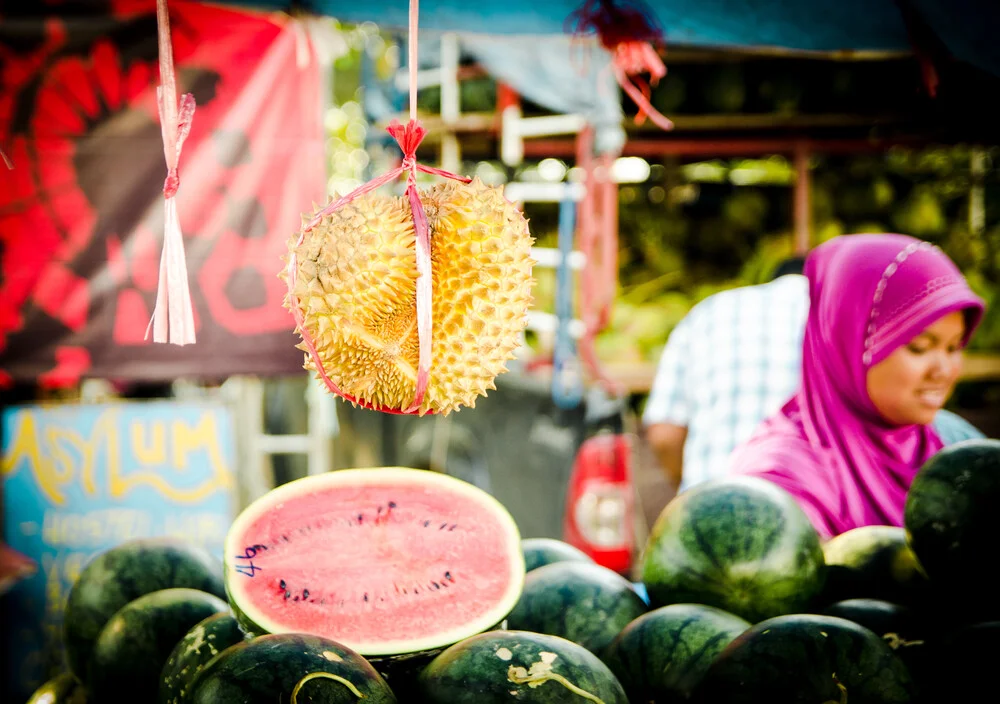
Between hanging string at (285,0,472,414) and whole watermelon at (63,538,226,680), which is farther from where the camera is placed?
whole watermelon at (63,538,226,680)

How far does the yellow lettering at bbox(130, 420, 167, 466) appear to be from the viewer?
3.91m

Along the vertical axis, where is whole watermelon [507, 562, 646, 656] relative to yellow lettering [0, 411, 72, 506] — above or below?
above

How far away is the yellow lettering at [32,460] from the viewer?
3.79m

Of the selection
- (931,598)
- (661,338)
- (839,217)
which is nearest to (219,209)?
(931,598)

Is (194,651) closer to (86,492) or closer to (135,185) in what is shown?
(135,185)

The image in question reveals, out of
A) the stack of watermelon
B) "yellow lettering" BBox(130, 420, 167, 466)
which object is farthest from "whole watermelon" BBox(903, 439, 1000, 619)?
"yellow lettering" BBox(130, 420, 167, 466)

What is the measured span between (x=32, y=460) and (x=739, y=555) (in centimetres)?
329

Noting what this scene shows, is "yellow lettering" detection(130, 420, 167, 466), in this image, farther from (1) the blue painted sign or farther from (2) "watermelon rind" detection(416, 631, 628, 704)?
(2) "watermelon rind" detection(416, 631, 628, 704)

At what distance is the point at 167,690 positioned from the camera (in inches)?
59.4

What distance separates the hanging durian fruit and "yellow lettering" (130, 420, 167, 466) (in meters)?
2.88

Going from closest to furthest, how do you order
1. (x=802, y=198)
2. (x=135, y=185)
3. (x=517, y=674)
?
(x=517, y=674), (x=135, y=185), (x=802, y=198)

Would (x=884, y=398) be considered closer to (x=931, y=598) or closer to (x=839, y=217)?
(x=931, y=598)

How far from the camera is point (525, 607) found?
1786 mm

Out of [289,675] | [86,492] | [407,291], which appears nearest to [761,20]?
[407,291]
